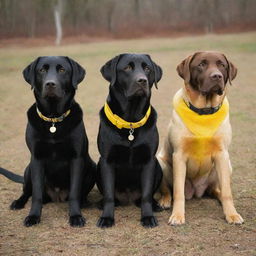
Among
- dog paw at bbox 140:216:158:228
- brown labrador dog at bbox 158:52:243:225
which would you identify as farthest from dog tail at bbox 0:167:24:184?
brown labrador dog at bbox 158:52:243:225

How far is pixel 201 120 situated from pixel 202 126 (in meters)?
0.06

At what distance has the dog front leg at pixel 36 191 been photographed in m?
4.28

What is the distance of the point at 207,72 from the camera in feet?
14.2

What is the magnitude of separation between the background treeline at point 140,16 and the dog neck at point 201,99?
27.0 metres

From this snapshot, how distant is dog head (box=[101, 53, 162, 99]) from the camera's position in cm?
415

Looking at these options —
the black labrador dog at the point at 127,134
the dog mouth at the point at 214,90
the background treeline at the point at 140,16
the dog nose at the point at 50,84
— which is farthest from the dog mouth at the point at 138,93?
the background treeline at the point at 140,16

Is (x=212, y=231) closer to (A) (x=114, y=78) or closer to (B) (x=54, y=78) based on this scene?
(A) (x=114, y=78)

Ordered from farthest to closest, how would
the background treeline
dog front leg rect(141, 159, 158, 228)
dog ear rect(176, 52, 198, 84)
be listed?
the background treeline, dog ear rect(176, 52, 198, 84), dog front leg rect(141, 159, 158, 228)

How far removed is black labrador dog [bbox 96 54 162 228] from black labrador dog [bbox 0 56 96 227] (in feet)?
0.82

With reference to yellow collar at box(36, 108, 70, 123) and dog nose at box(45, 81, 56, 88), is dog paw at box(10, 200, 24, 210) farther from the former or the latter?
dog nose at box(45, 81, 56, 88)

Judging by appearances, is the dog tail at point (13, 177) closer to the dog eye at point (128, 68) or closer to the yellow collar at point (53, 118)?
the yellow collar at point (53, 118)

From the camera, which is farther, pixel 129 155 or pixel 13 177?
pixel 13 177

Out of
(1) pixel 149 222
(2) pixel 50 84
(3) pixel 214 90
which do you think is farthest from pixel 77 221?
(3) pixel 214 90

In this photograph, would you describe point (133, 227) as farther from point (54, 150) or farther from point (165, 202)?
point (54, 150)
